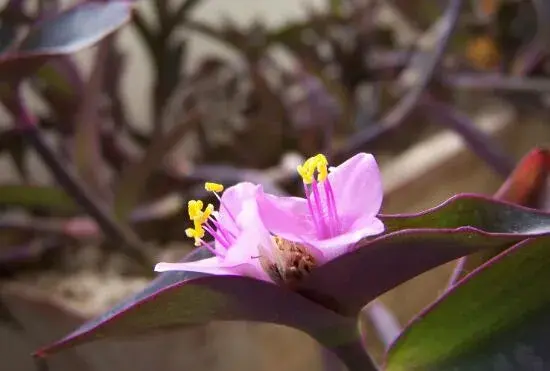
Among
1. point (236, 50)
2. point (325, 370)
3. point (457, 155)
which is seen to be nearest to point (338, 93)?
point (236, 50)

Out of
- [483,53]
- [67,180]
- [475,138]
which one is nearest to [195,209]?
[67,180]

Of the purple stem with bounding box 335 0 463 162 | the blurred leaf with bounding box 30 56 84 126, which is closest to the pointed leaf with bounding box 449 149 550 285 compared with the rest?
the purple stem with bounding box 335 0 463 162

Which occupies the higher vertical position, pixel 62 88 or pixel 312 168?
pixel 62 88

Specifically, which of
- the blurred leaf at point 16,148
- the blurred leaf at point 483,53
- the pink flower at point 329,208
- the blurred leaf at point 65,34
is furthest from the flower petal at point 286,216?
the blurred leaf at point 483,53

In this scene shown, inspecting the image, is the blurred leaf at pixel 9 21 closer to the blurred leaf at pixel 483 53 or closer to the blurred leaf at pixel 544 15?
the blurred leaf at pixel 544 15

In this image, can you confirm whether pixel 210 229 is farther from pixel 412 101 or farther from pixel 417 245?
pixel 412 101

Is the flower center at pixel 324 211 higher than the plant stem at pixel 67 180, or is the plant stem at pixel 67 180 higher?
the plant stem at pixel 67 180

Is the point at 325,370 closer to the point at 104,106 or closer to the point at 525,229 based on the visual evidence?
the point at 525,229
